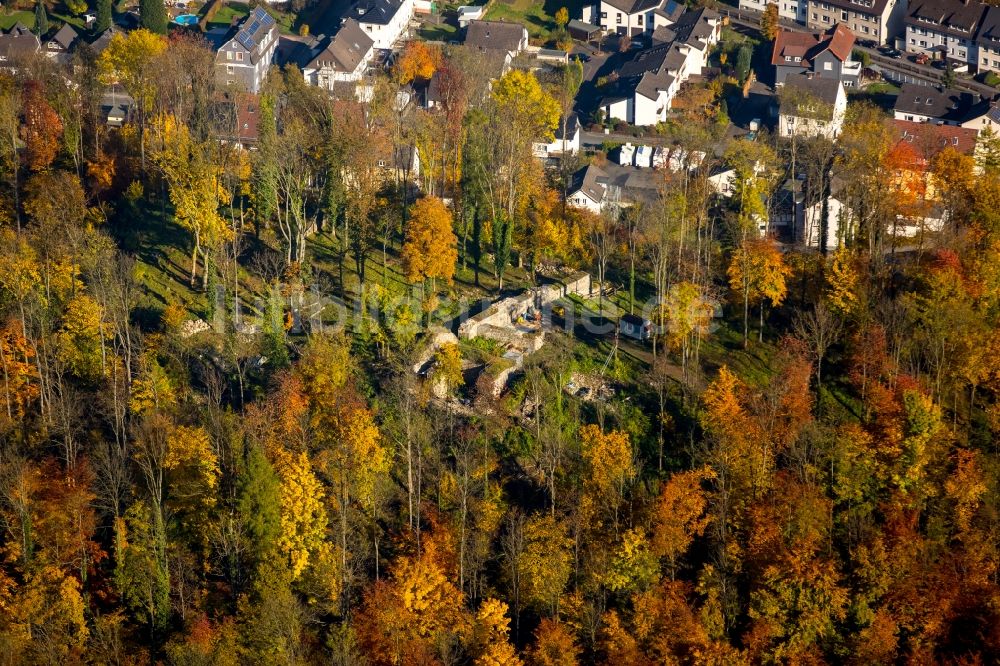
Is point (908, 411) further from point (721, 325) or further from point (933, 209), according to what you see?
point (933, 209)

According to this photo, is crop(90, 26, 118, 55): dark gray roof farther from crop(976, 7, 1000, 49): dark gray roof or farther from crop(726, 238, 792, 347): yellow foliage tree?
crop(976, 7, 1000, 49): dark gray roof

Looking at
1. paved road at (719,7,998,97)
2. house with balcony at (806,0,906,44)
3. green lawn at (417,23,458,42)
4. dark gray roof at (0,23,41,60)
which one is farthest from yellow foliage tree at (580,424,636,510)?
house with balcony at (806,0,906,44)

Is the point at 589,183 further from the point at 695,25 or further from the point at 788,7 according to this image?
the point at 788,7

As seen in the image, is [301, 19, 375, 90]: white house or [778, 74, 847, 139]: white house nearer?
[778, 74, 847, 139]: white house

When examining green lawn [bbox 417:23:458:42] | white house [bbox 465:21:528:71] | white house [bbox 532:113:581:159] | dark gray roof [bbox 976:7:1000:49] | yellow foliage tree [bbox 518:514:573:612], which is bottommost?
yellow foliage tree [bbox 518:514:573:612]

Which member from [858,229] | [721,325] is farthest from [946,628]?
[858,229]

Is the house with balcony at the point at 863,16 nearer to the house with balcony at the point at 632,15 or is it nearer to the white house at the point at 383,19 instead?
the house with balcony at the point at 632,15

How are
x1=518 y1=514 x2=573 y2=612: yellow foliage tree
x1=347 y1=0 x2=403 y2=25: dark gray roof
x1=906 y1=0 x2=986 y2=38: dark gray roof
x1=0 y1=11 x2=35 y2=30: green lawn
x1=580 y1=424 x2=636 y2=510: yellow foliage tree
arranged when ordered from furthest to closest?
x1=0 y1=11 x2=35 y2=30: green lawn
x1=906 y1=0 x2=986 y2=38: dark gray roof
x1=347 y1=0 x2=403 y2=25: dark gray roof
x1=580 y1=424 x2=636 y2=510: yellow foliage tree
x1=518 y1=514 x2=573 y2=612: yellow foliage tree
